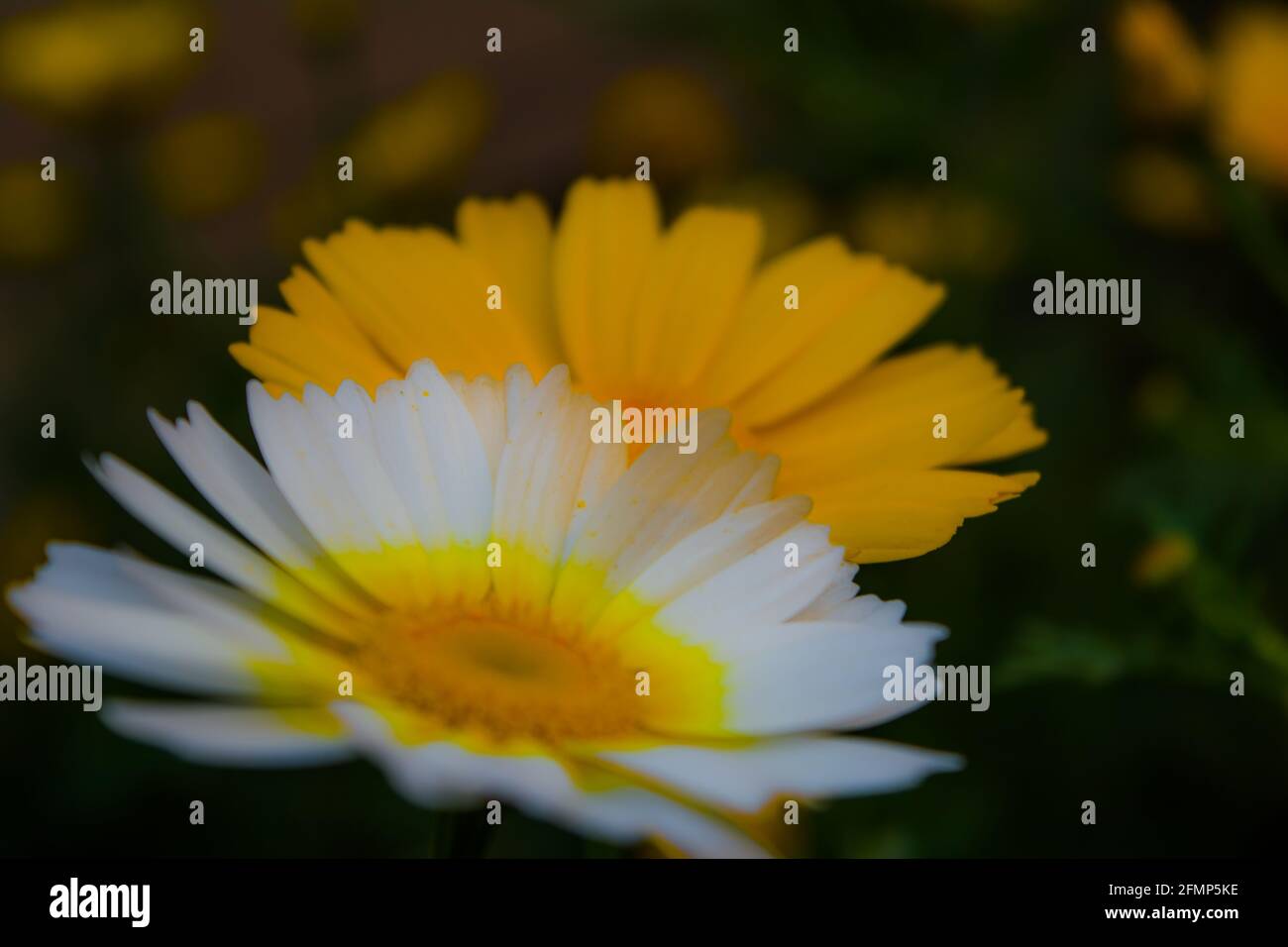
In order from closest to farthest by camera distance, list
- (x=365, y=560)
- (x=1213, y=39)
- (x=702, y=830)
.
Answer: (x=702, y=830), (x=365, y=560), (x=1213, y=39)

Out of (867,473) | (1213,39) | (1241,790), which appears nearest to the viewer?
(867,473)

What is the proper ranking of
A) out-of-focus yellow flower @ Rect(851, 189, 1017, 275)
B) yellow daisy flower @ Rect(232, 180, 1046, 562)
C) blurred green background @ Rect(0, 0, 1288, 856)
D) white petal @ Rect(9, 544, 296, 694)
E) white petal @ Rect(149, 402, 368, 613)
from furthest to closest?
out-of-focus yellow flower @ Rect(851, 189, 1017, 275) < blurred green background @ Rect(0, 0, 1288, 856) < yellow daisy flower @ Rect(232, 180, 1046, 562) < white petal @ Rect(149, 402, 368, 613) < white petal @ Rect(9, 544, 296, 694)

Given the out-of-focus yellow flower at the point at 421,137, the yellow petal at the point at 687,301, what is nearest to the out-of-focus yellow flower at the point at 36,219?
the out-of-focus yellow flower at the point at 421,137

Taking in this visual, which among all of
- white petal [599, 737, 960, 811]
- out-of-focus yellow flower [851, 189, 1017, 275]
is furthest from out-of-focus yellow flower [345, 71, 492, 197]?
white petal [599, 737, 960, 811]

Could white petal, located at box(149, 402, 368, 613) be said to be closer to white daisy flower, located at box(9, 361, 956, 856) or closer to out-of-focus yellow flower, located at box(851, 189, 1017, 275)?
white daisy flower, located at box(9, 361, 956, 856)
